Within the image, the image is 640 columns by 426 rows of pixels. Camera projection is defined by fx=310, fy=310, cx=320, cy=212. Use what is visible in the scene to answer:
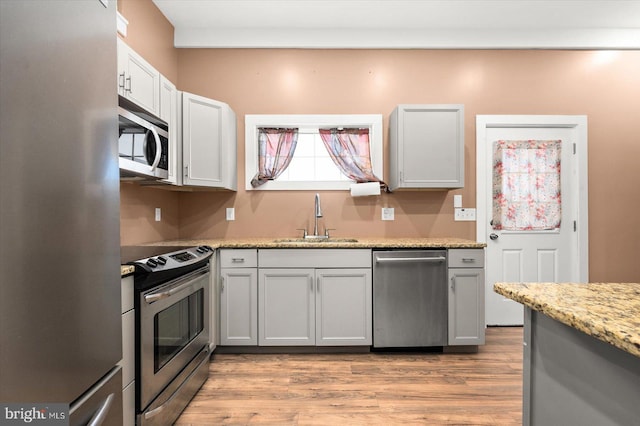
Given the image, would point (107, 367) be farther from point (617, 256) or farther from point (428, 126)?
point (617, 256)

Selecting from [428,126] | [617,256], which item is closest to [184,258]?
[428,126]

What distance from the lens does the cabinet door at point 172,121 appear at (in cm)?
238

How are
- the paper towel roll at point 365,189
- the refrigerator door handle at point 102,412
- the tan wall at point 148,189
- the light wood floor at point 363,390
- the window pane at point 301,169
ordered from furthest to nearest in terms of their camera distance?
the window pane at point 301,169 < the paper towel roll at point 365,189 < the tan wall at point 148,189 < the light wood floor at point 363,390 < the refrigerator door handle at point 102,412

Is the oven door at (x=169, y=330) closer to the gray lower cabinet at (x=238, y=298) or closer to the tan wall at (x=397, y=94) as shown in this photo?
the gray lower cabinet at (x=238, y=298)

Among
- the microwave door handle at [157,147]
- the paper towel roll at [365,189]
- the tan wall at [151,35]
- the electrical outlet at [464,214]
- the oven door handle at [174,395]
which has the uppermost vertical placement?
the tan wall at [151,35]

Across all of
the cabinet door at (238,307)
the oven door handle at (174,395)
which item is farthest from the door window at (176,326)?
the cabinet door at (238,307)

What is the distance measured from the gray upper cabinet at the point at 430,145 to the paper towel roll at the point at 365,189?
235 millimetres

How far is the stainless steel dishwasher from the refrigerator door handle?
6.38 feet

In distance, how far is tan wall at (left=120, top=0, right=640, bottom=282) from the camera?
3.17 m

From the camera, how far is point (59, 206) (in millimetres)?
774

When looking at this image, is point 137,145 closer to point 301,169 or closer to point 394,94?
point 301,169

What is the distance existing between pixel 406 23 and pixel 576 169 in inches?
89.2

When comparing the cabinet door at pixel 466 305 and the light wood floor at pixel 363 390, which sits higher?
the cabinet door at pixel 466 305

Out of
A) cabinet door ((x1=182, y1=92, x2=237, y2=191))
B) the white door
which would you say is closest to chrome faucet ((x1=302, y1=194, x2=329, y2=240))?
cabinet door ((x1=182, y1=92, x2=237, y2=191))
